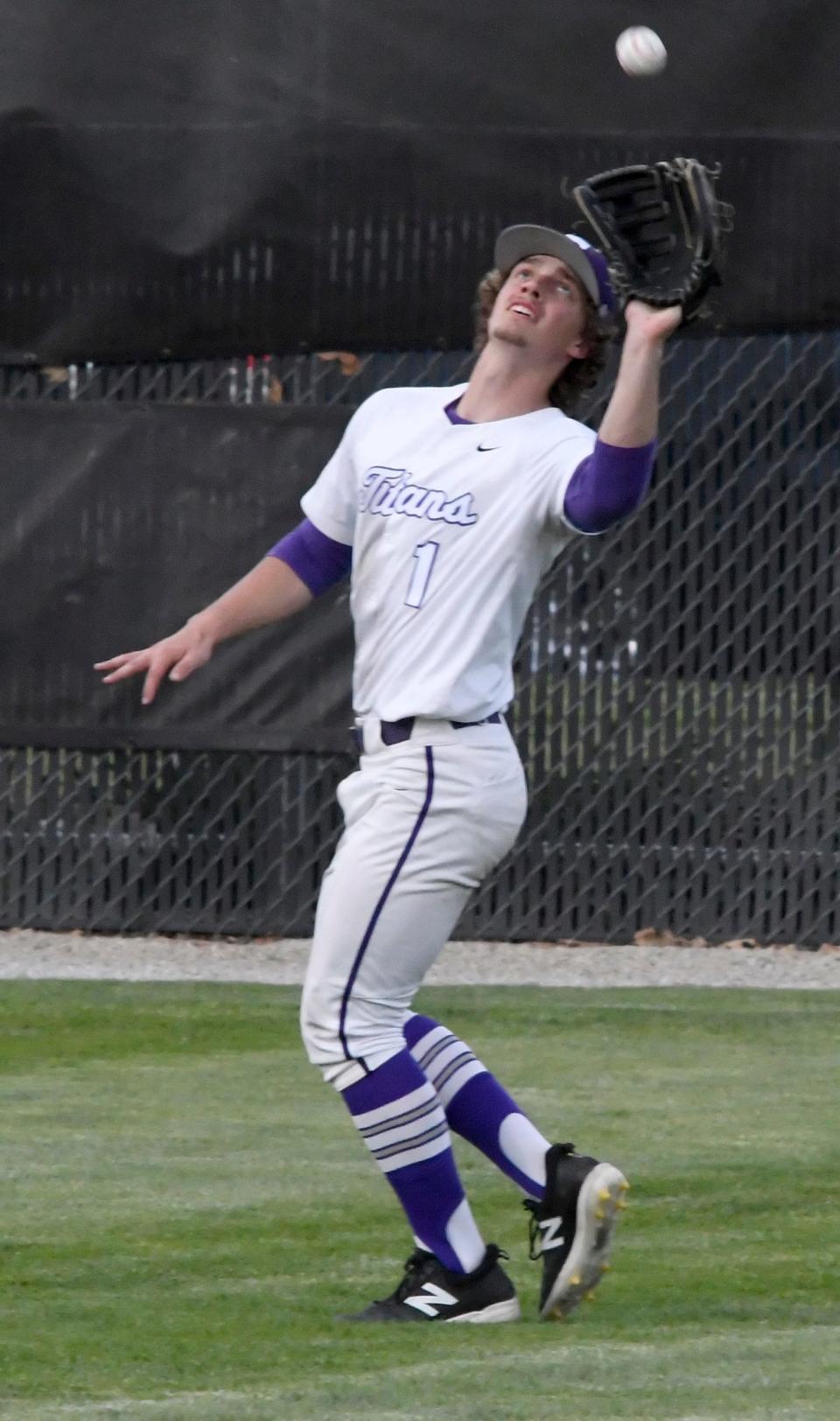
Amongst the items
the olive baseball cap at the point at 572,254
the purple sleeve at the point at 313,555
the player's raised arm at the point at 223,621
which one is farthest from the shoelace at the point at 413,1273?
the olive baseball cap at the point at 572,254

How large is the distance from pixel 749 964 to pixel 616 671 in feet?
3.31

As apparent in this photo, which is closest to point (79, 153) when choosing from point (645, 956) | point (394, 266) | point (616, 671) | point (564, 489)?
point (394, 266)

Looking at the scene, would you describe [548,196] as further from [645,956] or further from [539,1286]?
[539,1286]

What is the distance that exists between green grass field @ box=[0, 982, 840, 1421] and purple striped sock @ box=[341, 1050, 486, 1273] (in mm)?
154

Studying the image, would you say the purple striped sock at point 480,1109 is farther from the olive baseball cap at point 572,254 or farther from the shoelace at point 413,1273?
the olive baseball cap at point 572,254

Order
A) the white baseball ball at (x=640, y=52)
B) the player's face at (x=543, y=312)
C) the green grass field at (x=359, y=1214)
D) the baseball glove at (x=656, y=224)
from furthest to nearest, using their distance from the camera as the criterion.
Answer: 1. the white baseball ball at (x=640, y=52)
2. the player's face at (x=543, y=312)
3. the baseball glove at (x=656, y=224)
4. the green grass field at (x=359, y=1214)

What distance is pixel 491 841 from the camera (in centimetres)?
423

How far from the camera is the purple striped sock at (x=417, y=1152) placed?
4.13 meters

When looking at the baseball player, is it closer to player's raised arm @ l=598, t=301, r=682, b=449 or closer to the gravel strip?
player's raised arm @ l=598, t=301, r=682, b=449

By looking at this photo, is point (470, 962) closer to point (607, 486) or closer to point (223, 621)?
point (223, 621)

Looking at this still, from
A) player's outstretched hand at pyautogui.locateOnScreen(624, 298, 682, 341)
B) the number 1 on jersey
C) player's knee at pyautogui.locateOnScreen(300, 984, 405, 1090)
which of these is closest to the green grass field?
player's knee at pyautogui.locateOnScreen(300, 984, 405, 1090)

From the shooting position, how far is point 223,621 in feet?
14.7

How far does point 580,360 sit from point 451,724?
70 cm

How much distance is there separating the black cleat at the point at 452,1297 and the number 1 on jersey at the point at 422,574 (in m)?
A: 1.06
